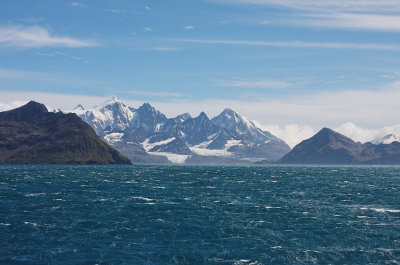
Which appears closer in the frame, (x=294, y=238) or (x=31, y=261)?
(x=31, y=261)

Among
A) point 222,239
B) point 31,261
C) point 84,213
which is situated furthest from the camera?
point 84,213

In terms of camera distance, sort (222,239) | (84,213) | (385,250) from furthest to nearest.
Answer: (84,213) < (222,239) < (385,250)

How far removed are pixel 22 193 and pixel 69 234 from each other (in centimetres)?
6210

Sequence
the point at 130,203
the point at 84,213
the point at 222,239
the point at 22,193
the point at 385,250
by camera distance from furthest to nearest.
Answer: the point at 22,193
the point at 130,203
the point at 84,213
the point at 222,239
the point at 385,250

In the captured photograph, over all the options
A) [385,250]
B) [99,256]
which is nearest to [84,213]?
[99,256]

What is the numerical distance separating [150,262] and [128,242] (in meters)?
11.3

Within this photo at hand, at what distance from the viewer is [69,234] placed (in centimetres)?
6769

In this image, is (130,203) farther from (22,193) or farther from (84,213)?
(22,193)

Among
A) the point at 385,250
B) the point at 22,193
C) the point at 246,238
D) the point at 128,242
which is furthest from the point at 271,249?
the point at 22,193

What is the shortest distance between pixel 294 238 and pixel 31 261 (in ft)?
127

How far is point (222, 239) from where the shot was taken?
66625 millimetres

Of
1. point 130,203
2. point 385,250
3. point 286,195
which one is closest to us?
point 385,250

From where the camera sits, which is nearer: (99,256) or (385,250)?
(99,256)

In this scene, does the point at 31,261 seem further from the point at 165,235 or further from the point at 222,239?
the point at 222,239
